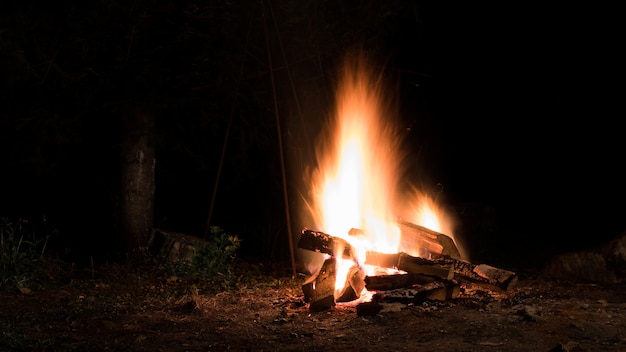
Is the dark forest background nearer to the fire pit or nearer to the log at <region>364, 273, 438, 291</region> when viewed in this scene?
the fire pit

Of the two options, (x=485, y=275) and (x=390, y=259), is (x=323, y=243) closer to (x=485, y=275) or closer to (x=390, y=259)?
(x=390, y=259)

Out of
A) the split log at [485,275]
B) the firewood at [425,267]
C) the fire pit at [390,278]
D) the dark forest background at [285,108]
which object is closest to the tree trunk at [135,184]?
the dark forest background at [285,108]

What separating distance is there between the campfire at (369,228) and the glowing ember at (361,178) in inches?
0.5

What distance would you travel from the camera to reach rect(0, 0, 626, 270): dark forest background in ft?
23.5

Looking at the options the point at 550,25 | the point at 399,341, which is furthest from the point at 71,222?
the point at 550,25

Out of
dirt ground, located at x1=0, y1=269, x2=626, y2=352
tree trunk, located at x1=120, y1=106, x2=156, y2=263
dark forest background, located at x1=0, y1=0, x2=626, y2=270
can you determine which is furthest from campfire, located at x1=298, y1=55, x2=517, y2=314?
tree trunk, located at x1=120, y1=106, x2=156, y2=263

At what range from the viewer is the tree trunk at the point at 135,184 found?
7809 mm

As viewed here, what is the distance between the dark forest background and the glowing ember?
1.28 ft

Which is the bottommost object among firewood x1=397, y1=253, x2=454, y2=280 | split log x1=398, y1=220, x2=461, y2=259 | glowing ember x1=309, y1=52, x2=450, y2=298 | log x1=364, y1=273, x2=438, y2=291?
log x1=364, y1=273, x2=438, y2=291

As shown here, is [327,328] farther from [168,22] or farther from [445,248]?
[168,22]

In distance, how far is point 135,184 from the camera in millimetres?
7898

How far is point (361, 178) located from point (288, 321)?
2.49 meters

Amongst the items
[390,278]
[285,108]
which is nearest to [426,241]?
[390,278]

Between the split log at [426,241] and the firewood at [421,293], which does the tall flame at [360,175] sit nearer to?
the split log at [426,241]
